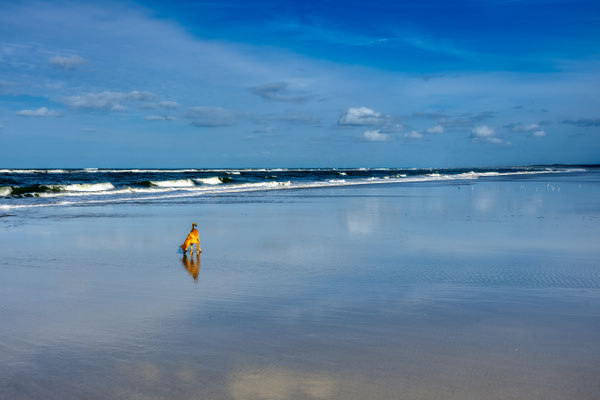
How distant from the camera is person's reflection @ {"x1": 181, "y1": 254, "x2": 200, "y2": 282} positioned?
7.66 meters

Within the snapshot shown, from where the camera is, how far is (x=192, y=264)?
8.35 metres

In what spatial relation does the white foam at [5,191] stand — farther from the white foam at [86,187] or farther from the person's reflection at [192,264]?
the person's reflection at [192,264]


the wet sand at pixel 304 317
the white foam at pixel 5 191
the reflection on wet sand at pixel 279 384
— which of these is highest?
the white foam at pixel 5 191

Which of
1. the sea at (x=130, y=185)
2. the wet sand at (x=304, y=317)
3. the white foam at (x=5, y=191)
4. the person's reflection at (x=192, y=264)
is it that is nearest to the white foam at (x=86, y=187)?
the sea at (x=130, y=185)

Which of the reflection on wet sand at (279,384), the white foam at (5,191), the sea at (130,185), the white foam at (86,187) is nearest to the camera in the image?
the reflection on wet sand at (279,384)

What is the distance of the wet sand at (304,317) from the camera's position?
3.79m

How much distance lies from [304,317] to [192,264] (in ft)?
11.7

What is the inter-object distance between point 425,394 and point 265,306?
262cm

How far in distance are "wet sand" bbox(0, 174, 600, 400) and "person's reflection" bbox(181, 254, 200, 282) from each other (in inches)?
2.0

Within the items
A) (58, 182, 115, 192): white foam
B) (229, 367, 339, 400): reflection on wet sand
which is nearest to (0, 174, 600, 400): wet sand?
(229, 367, 339, 400): reflection on wet sand

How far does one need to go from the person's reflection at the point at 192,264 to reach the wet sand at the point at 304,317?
51mm

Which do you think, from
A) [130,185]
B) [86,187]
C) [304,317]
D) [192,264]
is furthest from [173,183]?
[304,317]

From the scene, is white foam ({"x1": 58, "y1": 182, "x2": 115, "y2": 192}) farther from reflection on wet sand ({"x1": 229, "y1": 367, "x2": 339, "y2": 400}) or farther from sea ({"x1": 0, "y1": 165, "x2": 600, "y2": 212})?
reflection on wet sand ({"x1": 229, "y1": 367, "x2": 339, "y2": 400})

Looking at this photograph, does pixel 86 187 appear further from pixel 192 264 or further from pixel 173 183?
pixel 192 264
